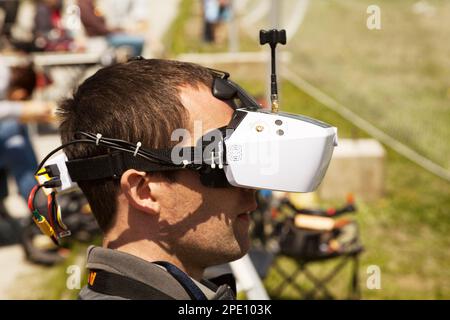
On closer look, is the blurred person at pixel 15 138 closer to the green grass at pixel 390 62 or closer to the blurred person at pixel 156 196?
the green grass at pixel 390 62

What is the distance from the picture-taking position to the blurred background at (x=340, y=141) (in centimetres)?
560

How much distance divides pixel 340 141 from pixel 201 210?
249 inches

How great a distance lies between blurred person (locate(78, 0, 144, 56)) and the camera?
11.4 metres

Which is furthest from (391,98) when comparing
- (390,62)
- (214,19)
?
(214,19)

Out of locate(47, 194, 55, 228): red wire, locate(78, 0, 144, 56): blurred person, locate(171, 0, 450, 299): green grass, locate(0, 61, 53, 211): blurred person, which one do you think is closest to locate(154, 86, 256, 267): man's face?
locate(47, 194, 55, 228): red wire

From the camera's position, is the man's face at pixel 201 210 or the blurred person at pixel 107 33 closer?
the man's face at pixel 201 210

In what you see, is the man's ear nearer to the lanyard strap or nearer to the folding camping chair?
the lanyard strap

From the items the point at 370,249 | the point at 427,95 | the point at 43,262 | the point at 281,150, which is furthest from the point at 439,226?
the point at 281,150

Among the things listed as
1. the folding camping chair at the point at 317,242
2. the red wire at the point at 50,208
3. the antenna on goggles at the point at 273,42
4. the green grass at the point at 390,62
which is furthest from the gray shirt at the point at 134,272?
the green grass at the point at 390,62

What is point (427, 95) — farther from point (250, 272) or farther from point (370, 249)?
point (250, 272)

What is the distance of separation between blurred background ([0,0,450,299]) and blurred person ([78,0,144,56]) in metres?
0.02

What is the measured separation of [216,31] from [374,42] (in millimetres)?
7654

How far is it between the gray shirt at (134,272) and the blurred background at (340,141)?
178cm

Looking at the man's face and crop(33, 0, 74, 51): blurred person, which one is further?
crop(33, 0, 74, 51): blurred person
